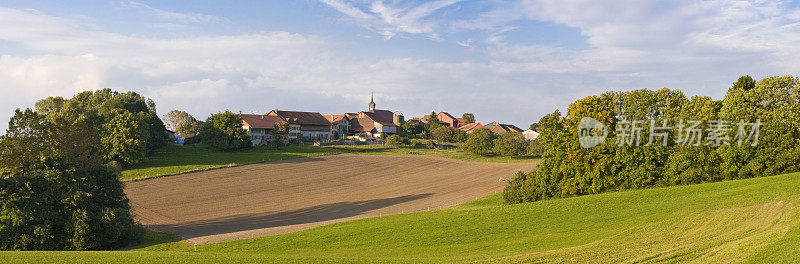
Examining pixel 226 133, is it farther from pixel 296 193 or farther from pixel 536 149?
pixel 536 149

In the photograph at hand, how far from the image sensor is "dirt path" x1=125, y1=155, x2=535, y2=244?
38031 mm

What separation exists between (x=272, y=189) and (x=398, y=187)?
15134mm

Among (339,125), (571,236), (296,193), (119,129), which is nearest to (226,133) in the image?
(119,129)

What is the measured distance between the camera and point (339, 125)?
124 metres

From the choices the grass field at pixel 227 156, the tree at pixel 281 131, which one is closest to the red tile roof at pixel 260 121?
the tree at pixel 281 131

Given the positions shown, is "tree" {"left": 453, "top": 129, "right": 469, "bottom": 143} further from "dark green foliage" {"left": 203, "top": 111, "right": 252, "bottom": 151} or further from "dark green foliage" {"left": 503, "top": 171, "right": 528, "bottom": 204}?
"dark green foliage" {"left": 503, "top": 171, "right": 528, "bottom": 204}

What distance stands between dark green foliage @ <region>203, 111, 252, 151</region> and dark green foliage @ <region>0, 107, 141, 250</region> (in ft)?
168

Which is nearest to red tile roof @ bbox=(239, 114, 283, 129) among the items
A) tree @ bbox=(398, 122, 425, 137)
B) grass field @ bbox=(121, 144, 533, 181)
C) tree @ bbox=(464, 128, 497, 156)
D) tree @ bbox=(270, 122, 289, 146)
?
tree @ bbox=(270, 122, 289, 146)

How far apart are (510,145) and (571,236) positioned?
63985mm

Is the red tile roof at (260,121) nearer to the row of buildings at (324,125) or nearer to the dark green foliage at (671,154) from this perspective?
the row of buildings at (324,125)

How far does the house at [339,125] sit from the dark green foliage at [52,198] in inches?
3358

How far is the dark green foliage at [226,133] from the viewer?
85.4 metres

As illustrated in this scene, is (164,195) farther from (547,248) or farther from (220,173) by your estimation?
(547,248)

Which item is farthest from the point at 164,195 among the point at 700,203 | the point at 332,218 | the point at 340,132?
the point at 340,132
